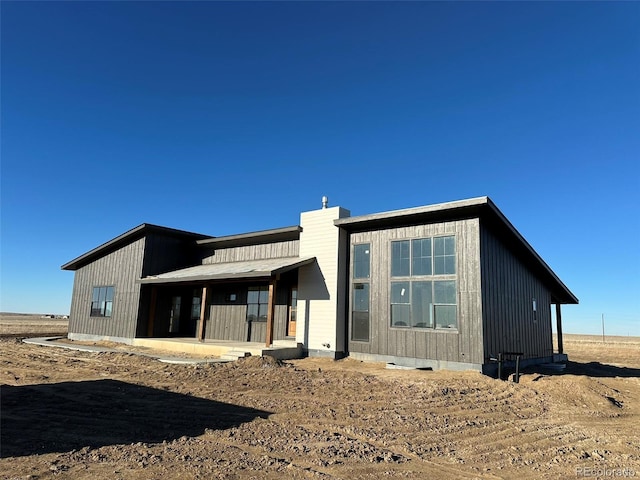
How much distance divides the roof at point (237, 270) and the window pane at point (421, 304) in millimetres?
4201

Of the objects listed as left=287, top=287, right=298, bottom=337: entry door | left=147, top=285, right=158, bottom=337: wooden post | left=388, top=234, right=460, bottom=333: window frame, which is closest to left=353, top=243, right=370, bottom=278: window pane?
left=388, top=234, right=460, bottom=333: window frame

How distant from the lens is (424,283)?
1323 cm

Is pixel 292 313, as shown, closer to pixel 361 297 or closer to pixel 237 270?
pixel 237 270

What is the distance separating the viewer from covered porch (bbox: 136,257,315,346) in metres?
15.8

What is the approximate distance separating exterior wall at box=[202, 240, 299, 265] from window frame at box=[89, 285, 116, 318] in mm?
5125

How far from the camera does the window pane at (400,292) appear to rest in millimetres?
13594

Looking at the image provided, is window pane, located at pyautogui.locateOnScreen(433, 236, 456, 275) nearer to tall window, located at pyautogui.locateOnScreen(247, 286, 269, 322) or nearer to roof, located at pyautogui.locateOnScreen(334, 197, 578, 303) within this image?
roof, located at pyautogui.locateOnScreen(334, 197, 578, 303)

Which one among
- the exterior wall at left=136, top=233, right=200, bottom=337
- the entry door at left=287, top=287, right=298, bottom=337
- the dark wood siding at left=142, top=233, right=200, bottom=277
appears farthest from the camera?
the dark wood siding at left=142, top=233, right=200, bottom=277

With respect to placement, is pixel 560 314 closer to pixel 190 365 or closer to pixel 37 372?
pixel 190 365

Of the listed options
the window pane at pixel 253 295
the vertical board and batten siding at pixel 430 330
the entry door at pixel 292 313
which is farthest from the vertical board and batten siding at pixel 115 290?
the vertical board and batten siding at pixel 430 330

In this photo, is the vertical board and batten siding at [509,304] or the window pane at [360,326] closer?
the vertical board and batten siding at [509,304]

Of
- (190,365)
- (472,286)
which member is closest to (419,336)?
(472,286)

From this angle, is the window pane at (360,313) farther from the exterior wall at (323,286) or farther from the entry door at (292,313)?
the entry door at (292,313)

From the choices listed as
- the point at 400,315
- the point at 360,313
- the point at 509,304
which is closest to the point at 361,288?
the point at 360,313
